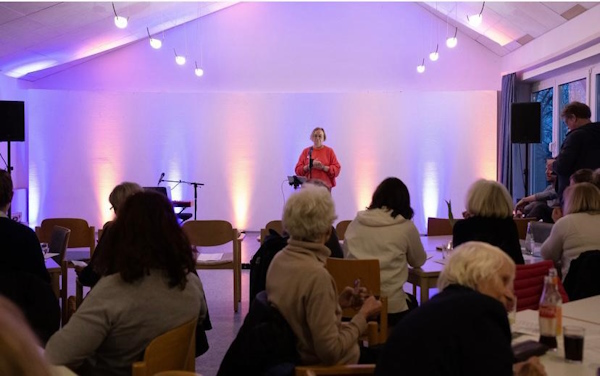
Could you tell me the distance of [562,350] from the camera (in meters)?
2.25

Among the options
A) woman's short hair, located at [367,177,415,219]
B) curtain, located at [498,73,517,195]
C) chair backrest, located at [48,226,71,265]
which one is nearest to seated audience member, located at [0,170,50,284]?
chair backrest, located at [48,226,71,265]

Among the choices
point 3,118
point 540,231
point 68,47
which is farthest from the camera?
point 68,47

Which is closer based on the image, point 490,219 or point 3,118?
point 490,219

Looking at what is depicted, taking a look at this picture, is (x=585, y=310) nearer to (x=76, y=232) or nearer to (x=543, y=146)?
(x=76, y=232)

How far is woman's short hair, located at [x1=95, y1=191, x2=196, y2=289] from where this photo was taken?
229 cm

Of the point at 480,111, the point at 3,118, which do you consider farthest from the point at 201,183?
the point at 480,111

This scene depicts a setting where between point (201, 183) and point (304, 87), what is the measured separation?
7.97 ft

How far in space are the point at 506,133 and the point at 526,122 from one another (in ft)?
5.95

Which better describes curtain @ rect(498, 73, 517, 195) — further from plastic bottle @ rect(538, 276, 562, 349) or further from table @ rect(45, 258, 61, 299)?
plastic bottle @ rect(538, 276, 562, 349)

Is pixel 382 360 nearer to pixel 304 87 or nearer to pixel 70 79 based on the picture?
pixel 304 87

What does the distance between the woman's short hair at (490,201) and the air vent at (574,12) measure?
4.70 metres

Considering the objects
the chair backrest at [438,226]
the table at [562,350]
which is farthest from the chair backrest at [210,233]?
the table at [562,350]

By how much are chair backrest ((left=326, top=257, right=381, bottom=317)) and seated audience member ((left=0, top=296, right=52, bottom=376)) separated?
271 cm

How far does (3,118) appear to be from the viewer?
27.3 ft
